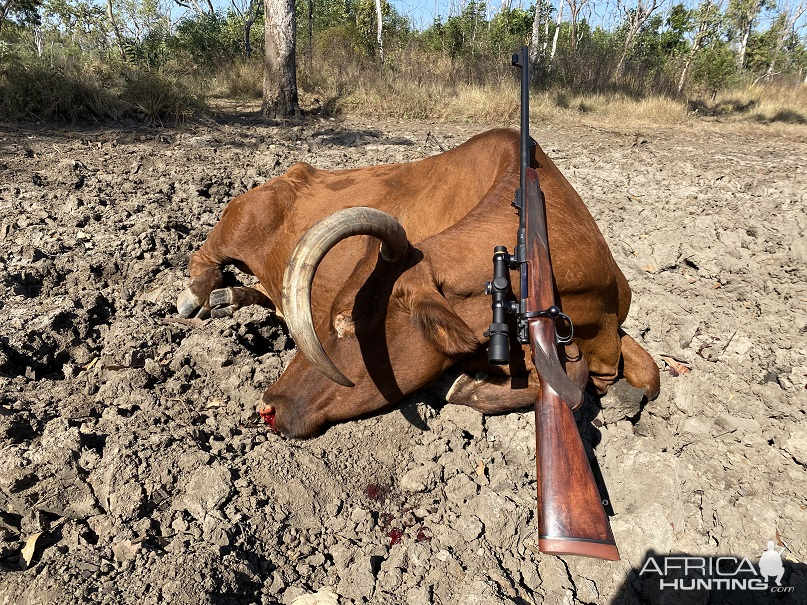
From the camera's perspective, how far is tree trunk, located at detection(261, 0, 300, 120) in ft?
33.6

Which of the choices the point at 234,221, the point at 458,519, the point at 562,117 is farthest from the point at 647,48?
the point at 458,519

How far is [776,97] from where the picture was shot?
18406 millimetres

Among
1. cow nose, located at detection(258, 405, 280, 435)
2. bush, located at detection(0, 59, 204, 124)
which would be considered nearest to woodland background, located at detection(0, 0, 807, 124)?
bush, located at detection(0, 59, 204, 124)

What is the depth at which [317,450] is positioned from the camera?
10.2ft

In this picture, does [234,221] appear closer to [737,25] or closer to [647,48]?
[647,48]

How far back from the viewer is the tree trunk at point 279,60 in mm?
10250

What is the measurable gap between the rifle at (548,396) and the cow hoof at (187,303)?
2.55 meters

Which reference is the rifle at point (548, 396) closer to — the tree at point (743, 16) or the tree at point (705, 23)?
the tree at point (705, 23)

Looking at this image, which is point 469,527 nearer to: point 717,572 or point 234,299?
point 717,572

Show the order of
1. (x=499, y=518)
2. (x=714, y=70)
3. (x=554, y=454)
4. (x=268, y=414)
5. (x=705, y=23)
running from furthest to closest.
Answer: (x=705, y=23) → (x=714, y=70) → (x=268, y=414) → (x=499, y=518) → (x=554, y=454)

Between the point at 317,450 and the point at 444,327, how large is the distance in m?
1.01

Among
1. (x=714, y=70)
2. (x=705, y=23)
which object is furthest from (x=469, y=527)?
(x=705, y=23)

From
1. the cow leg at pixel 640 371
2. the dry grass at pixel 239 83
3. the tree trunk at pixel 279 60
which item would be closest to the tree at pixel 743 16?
the dry grass at pixel 239 83

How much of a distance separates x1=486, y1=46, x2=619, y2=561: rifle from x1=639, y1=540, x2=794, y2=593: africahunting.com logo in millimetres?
535
